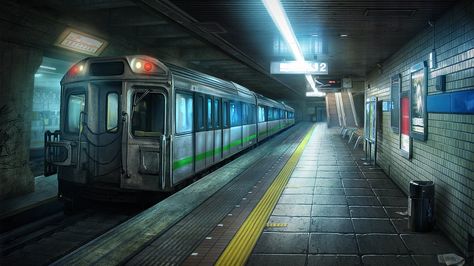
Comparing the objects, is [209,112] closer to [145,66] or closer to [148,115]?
[148,115]

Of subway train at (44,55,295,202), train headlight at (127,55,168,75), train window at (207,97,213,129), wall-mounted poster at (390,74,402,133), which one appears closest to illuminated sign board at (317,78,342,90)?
wall-mounted poster at (390,74,402,133)

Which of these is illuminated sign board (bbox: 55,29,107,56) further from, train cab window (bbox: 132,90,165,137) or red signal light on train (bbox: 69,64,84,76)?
train cab window (bbox: 132,90,165,137)

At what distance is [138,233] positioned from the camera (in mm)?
5098

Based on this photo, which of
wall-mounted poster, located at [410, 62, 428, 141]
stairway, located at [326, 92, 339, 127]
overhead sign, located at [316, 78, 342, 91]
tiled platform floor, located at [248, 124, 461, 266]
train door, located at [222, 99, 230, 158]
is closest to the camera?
tiled platform floor, located at [248, 124, 461, 266]

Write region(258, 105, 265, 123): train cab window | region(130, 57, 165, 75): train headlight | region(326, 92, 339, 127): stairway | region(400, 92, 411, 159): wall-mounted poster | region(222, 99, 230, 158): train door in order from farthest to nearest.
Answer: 1. region(326, 92, 339, 127): stairway
2. region(258, 105, 265, 123): train cab window
3. region(222, 99, 230, 158): train door
4. region(400, 92, 411, 159): wall-mounted poster
5. region(130, 57, 165, 75): train headlight

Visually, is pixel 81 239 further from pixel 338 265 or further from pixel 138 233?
pixel 338 265

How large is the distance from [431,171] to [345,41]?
3.46m

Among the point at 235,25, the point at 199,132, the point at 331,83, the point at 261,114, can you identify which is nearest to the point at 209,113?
the point at 199,132

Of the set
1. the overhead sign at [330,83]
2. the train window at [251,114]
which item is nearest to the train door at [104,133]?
the train window at [251,114]

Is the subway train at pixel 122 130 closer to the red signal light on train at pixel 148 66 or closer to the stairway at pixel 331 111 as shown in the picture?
the red signal light on train at pixel 148 66

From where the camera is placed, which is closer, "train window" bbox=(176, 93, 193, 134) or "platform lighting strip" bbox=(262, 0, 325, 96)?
"platform lighting strip" bbox=(262, 0, 325, 96)

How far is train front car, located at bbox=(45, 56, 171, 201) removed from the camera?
20.3 feet

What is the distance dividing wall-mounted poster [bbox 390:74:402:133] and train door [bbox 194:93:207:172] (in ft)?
14.3

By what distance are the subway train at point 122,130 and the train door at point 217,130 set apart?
1829mm
